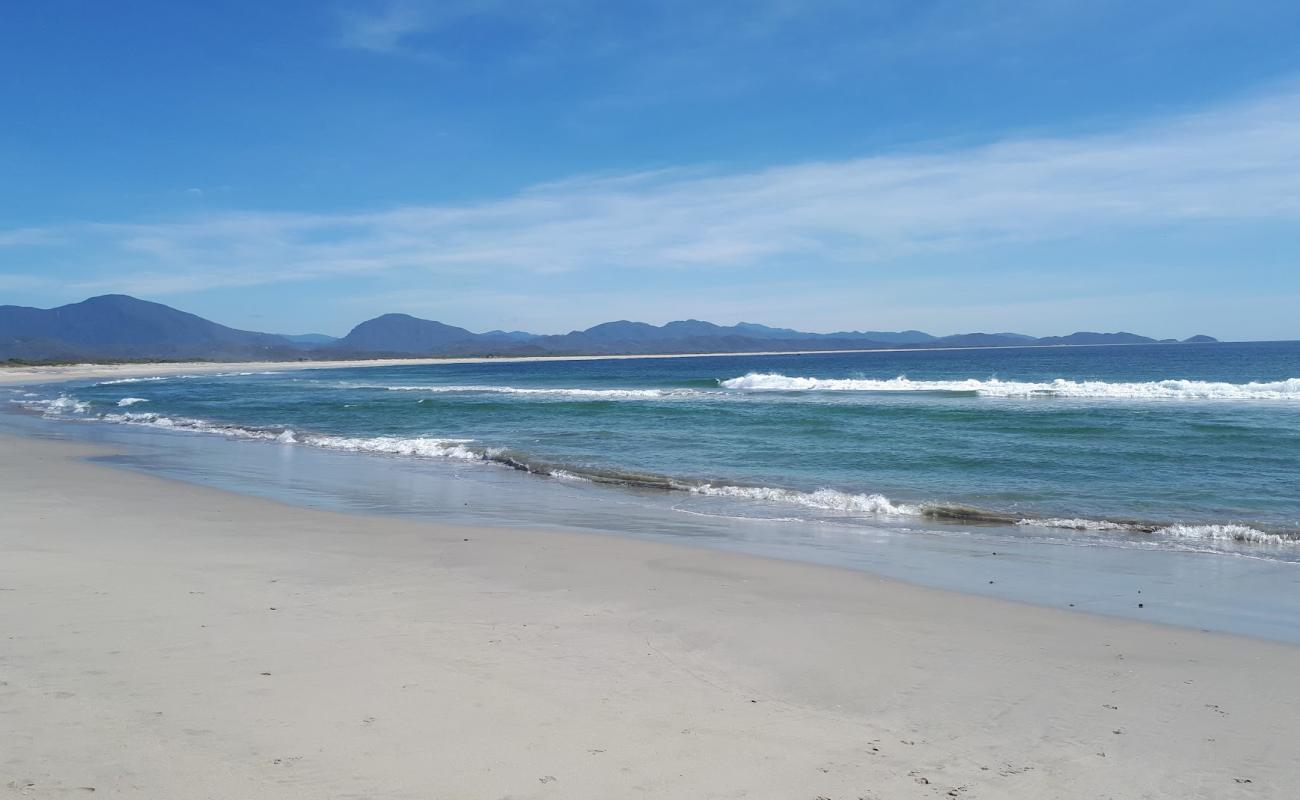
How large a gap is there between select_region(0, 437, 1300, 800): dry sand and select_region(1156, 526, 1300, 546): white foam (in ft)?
15.6

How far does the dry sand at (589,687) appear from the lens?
3.60m

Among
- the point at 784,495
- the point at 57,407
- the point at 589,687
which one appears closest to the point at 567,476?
the point at 784,495

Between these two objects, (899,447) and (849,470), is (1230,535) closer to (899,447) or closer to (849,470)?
(849,470)

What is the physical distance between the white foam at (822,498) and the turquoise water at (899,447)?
0.04 m

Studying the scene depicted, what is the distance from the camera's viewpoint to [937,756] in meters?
3.94

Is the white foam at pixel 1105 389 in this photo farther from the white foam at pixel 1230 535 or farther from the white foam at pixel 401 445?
the white foam at pixel 401 445

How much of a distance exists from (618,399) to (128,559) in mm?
28987

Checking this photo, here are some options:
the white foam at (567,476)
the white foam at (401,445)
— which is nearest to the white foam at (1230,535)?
the white foam at (567,476)

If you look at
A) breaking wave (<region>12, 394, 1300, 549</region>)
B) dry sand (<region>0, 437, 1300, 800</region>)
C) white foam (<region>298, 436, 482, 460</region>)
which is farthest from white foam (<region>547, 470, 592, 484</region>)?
dry sand (<region>0, 437, 1300, 800</region>)

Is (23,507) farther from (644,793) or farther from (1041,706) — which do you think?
(1041,706)

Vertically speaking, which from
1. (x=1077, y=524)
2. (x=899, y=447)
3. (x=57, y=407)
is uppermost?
(x=57, y=407)

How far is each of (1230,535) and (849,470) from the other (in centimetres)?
636

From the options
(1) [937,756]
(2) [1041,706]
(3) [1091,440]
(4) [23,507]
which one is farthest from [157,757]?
(3) [1091,440]

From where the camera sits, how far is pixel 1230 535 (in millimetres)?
10031
